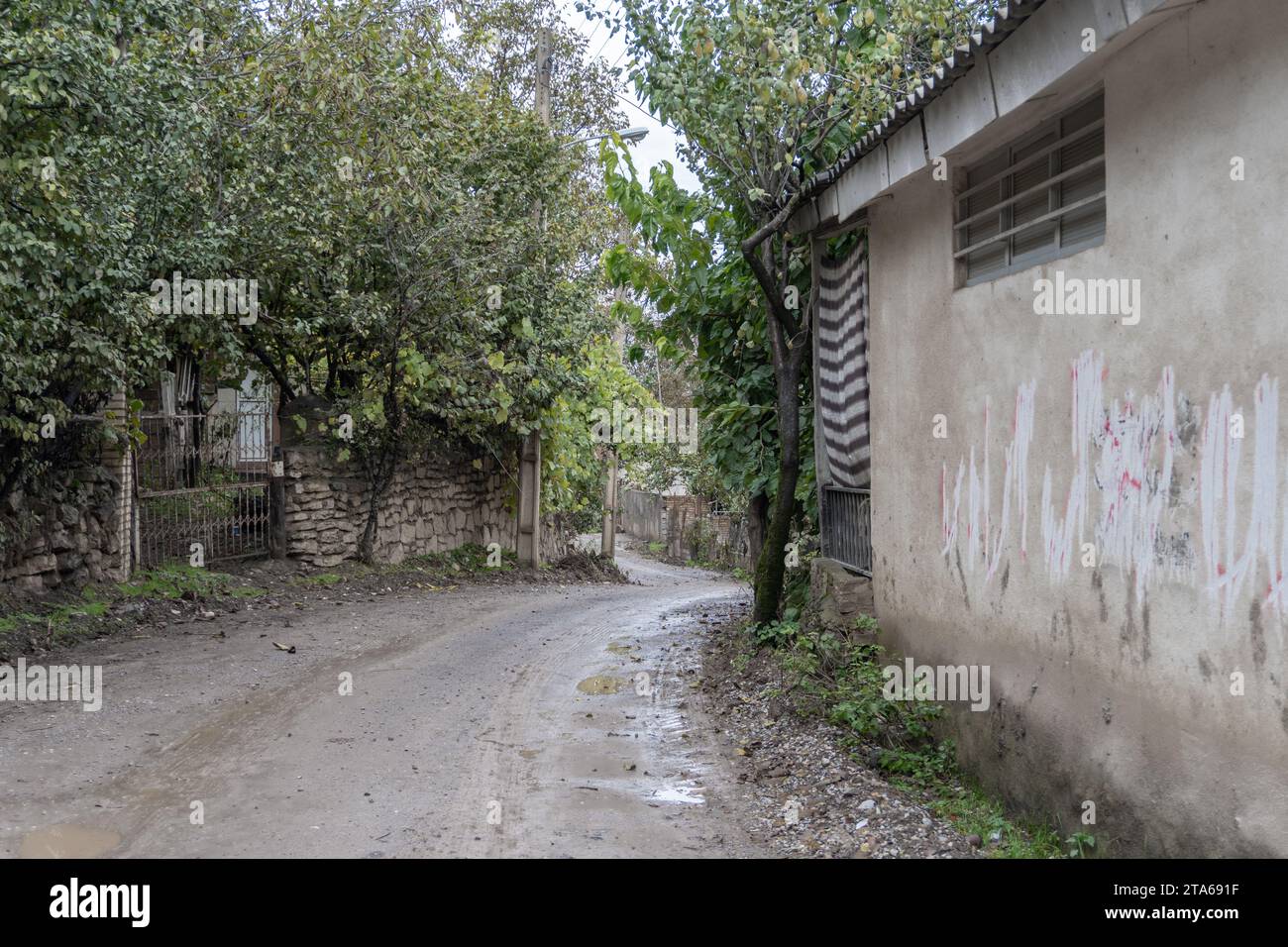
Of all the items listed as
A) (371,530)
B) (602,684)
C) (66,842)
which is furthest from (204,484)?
(66,842)

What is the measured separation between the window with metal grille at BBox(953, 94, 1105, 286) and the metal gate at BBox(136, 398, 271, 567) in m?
10.0

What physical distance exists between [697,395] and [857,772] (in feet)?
22.0

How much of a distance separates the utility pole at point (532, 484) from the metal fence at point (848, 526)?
35.2 feet

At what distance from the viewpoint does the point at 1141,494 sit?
16.5ft

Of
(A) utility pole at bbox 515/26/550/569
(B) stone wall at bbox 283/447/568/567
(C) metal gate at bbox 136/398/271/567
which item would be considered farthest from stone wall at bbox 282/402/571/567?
(C) metal gate at bbox 136/398/271/567

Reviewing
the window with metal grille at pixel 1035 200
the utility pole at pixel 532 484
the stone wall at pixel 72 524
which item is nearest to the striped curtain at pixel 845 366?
the window with metal grille at pixel 1035 200

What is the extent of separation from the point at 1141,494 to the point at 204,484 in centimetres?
1240

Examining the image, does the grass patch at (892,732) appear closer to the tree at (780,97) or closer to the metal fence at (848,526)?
the metal fence at (848,526)

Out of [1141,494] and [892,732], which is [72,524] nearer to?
[892,732]

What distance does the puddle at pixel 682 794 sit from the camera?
251 inches

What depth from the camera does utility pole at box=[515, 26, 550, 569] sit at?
20.1 metres

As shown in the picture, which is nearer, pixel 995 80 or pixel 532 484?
pixel 995 80

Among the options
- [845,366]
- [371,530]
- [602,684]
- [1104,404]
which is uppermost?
[845,366]

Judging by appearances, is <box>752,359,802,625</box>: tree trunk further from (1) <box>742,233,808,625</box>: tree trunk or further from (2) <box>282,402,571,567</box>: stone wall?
(2) <box>282,402,571,567</box>: stone wall
